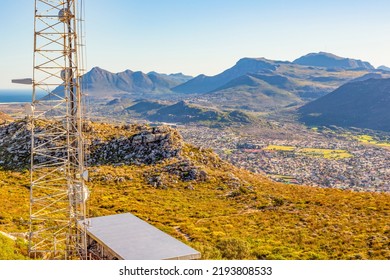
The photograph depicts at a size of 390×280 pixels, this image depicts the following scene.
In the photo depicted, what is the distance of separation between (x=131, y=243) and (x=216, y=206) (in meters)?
21.6

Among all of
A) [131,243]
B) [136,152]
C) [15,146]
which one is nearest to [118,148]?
[136,152]

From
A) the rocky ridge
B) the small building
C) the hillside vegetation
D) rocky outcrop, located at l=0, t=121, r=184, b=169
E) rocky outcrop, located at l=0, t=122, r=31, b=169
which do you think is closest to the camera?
the small building

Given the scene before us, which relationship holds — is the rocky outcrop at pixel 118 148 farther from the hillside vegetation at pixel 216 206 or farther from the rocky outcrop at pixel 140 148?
the hillside vegetation at pixel 216 206

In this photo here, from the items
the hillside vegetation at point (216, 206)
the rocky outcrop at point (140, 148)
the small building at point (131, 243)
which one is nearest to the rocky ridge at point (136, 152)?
the rocky outcrop at point (140, 148)

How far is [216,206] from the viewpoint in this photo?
40781 millimetres

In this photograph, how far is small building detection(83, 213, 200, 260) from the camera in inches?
726

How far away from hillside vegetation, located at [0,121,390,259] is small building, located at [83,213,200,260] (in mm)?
4441

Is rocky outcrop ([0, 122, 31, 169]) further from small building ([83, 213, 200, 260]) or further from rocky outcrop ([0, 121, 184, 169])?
small building ([83, 213, 200, 260])

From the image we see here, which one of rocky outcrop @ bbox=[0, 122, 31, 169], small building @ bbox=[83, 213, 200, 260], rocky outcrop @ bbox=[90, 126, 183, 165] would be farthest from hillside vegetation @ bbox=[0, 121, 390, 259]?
small building @ bbox=[83, 213, 200, 260]

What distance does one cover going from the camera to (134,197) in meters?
43.8

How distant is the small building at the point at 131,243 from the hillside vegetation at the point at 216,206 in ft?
14.6

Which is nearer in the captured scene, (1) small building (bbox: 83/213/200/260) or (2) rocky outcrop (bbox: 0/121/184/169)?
(1) small building (bbox: 83/213/200/260)

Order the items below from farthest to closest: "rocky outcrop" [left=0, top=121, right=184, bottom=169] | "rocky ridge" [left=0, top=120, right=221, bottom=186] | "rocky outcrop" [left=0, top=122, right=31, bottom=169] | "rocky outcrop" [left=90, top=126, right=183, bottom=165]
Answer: "rocky outcrop" [left=90, top=126, right=183, bottom=165]
"rocky outcrop" [left=0, top=121, right=184, bottom=169]
"rocky outcrop" [left=0, top=122, right=31, bottom=169]
"rocky ridge" [left=0, top=120, right=221, bottom=186]

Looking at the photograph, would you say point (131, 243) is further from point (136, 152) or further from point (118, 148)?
point (118, 148)
